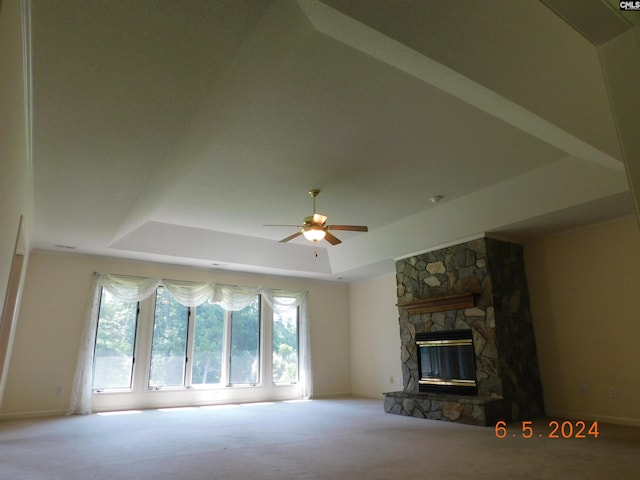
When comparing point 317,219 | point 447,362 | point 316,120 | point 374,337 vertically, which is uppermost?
point 316,120

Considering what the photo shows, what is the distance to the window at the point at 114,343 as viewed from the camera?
6.74m

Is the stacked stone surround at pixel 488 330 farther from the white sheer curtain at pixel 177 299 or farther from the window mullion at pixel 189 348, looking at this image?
the window mullion at pixel 189 348

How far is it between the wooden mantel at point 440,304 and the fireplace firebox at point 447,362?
0.35 m

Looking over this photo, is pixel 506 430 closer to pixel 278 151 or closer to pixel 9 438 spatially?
pixel 278 151

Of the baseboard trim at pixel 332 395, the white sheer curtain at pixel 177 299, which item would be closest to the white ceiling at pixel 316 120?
the white sheer curtain at pixel 177 299

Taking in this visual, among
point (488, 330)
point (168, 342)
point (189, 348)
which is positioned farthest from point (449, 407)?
point (168, 342)

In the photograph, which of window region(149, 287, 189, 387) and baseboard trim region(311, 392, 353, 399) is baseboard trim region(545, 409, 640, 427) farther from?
window region(149, 287, 189, 387)

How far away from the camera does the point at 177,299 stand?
24.4 ft

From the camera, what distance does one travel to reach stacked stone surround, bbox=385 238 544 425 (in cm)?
527

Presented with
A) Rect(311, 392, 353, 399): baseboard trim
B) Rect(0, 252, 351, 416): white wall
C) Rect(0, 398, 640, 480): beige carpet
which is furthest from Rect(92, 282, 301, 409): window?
Rect(0, 398, 640, 480): beige carpet

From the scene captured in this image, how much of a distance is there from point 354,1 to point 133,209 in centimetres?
420

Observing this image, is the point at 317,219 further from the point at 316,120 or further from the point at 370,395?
the point at 370,395

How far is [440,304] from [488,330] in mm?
820

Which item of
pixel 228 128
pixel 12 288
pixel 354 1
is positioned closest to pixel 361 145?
pixel 228 128
